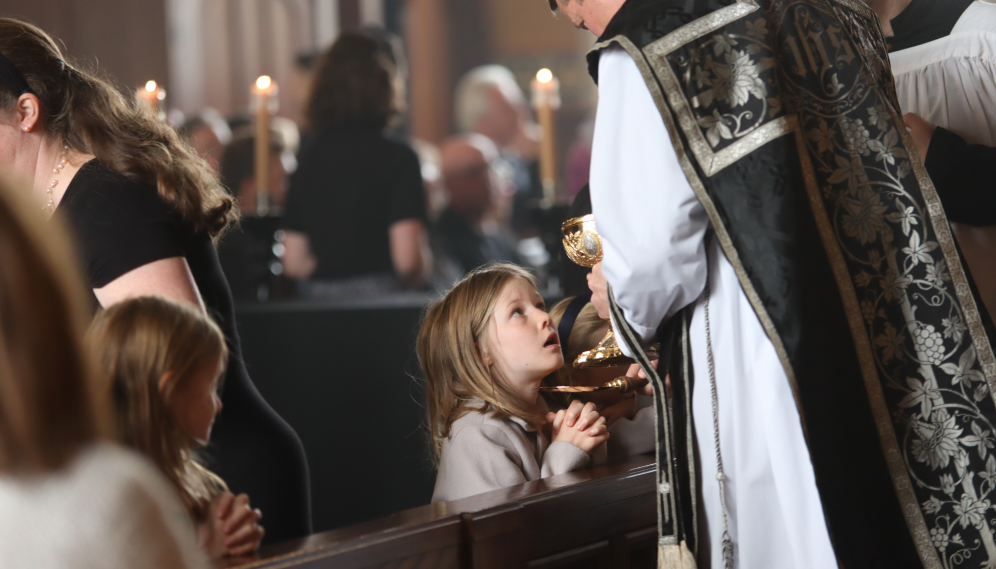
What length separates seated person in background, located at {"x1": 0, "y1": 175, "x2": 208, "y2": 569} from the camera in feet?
2.74

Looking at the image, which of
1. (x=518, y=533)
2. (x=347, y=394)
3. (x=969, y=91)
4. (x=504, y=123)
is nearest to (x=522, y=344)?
(x=518, y=533)

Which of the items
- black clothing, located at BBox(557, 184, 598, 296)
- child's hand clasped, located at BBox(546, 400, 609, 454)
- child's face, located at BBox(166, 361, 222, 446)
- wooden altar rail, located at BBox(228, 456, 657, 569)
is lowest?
wooden altar rail, located at BBox(228, 456, 657, 569)

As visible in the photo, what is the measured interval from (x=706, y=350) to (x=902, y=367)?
1.09 ft

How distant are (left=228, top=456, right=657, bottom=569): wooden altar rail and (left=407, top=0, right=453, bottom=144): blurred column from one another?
8.91m

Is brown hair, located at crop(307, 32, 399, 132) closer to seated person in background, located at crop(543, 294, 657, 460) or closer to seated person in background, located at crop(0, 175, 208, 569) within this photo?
seated person in background, located at crop(543, 294, 657, 460)

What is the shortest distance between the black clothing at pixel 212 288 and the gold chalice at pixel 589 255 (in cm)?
66

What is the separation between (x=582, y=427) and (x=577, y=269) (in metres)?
0.59

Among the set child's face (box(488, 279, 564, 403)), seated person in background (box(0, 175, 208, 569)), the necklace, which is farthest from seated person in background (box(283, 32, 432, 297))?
seated person in background (box(0, 175, 208, 569))

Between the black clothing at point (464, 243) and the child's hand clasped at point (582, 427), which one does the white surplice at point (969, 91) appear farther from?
the black clothing at point (464, 243)

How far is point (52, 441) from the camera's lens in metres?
0.86

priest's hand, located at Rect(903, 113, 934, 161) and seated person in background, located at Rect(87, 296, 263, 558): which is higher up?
priest's hand, located at Rect(903, 113, 934, 161)

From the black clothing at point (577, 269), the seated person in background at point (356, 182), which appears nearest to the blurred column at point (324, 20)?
the seated person in background at point (356, 182)

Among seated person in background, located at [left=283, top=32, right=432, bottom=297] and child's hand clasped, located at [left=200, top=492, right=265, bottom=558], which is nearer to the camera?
child's hand clasped, located at [left=200, top=492, right=265, bottom=558]

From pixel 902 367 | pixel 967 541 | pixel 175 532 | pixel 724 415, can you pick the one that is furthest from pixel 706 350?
pixel 175 532
